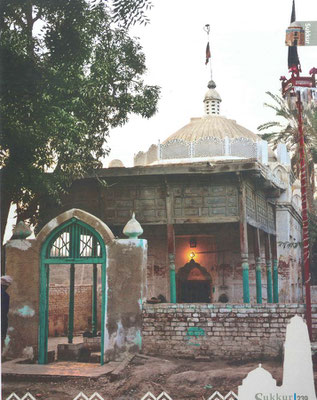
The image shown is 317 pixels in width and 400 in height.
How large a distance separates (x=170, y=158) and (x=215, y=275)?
3.87 meters

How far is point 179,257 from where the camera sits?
16234mm

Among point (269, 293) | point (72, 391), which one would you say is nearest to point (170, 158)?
point (269, 293)

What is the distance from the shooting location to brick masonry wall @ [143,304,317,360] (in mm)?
8594

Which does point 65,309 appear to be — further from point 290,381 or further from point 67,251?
point 290,381

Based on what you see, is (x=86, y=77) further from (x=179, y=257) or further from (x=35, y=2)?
(x=179, y=257)

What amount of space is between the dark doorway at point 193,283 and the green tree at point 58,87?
6925 millimetres

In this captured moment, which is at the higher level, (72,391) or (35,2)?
(35,2)

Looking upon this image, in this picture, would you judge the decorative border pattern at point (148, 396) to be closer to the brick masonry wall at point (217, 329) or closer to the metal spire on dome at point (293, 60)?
the brick masonry wall at point (217, 329)

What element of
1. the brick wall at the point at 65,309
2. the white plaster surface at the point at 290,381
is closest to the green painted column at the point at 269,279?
the brick wall at the point at 65,309

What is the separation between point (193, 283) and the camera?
16328 mm

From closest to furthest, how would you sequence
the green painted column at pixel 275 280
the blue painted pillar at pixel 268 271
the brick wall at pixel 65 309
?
the green painted column at pixel 275 280 → the blue painted pillar at pixel 268 271 → the brick wall at pixel 65 309

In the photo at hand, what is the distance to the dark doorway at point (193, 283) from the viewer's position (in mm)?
16219

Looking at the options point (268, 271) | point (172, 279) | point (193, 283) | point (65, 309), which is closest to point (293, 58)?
point (172, 279)

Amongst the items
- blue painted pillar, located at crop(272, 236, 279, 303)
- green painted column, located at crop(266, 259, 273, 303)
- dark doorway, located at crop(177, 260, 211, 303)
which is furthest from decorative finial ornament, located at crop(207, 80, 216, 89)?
dark doorway, located at crop(177, 260, 211, 303)
